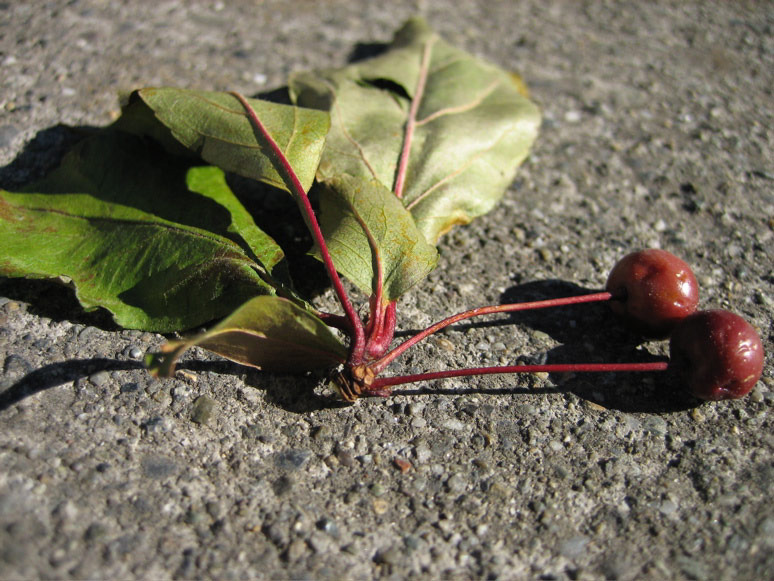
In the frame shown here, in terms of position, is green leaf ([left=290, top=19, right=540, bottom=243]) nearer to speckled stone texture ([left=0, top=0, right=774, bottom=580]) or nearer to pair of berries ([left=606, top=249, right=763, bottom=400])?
speckled stone texture ([left=0, top=0, right=774, bottom=580])

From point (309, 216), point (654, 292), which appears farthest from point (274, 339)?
point (654, 292)

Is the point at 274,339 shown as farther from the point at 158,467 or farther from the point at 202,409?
the point at 158,467

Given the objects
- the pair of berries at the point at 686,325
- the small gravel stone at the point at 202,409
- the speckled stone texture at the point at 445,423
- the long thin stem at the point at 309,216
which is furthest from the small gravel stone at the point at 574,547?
the small gravel stone at the point at 202,409

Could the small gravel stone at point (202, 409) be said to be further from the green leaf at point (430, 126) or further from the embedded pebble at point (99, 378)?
the green leaf at point (430, 126)

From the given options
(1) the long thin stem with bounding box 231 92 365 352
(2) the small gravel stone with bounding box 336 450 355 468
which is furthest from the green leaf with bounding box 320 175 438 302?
(2) the small gravel stone with bounding box 336 450 355 468

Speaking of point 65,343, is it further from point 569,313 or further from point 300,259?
point 569,313
